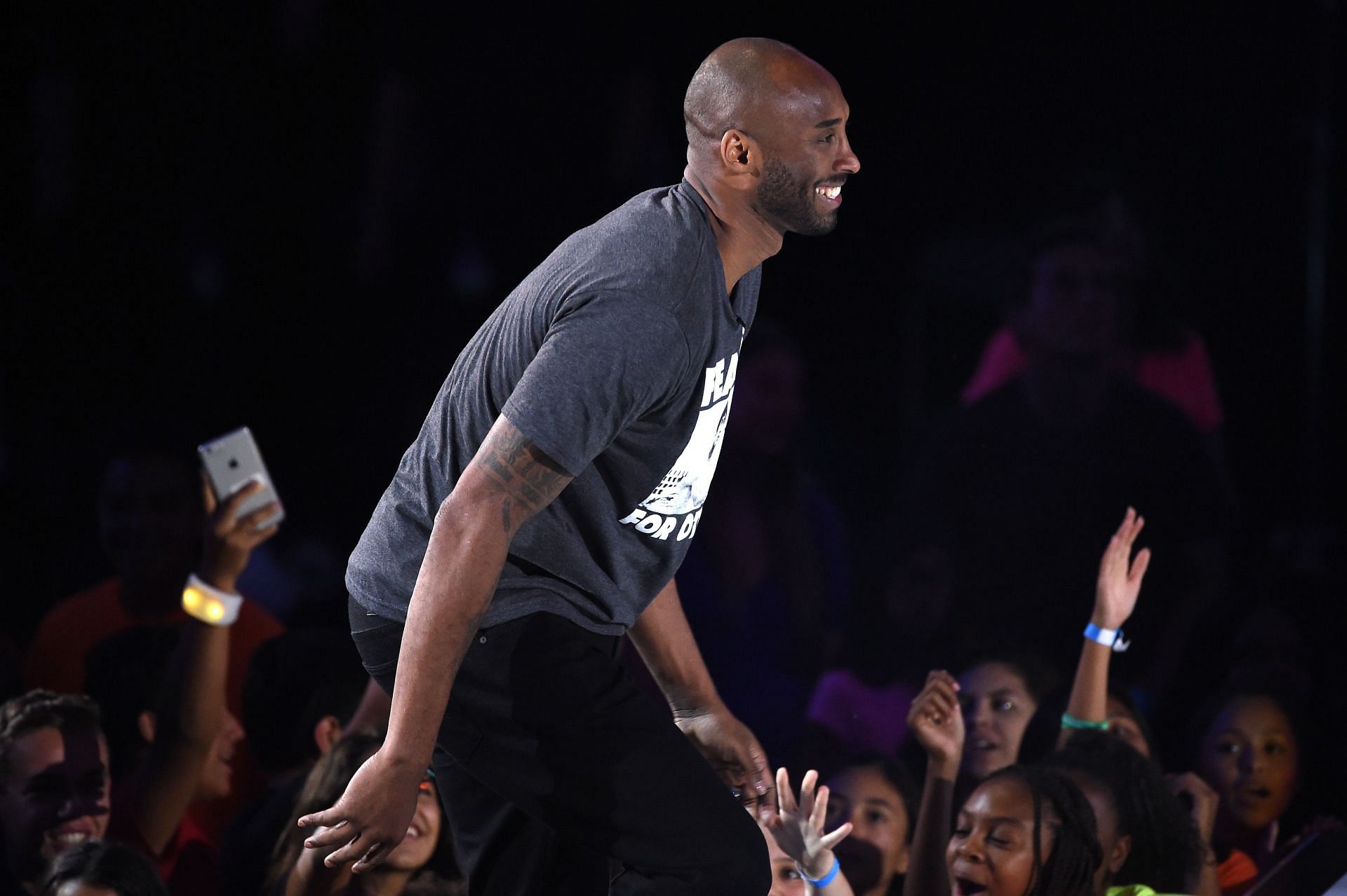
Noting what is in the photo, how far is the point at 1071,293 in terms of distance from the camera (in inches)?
143

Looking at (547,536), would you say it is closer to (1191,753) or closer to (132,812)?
(132,812)

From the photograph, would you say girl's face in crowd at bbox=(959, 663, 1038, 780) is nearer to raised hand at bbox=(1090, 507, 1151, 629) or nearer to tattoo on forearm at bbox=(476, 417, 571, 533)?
raised hand at bbox=(1090, 507, 1151, 629)

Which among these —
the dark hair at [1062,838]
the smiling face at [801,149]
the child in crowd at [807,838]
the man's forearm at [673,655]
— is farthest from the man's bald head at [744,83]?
the dark hair at [1062,838]

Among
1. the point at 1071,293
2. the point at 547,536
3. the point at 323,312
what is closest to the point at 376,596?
the point at 547,536

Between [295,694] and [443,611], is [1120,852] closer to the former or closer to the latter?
[295,694]

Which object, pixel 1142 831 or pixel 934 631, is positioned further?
pixel 934 631

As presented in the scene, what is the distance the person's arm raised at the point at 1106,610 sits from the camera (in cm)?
321

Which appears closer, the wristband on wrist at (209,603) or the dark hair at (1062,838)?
the dark hair at (1062,838)

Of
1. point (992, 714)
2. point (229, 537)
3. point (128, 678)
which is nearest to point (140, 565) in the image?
point (128, 678)

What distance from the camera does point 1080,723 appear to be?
318 centimetres

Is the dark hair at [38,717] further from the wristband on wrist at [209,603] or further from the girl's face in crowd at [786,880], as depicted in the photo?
the girl's face in crowd at [786,880]

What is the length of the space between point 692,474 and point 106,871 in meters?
1.44

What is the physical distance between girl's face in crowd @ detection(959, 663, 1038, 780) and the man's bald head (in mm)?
2016

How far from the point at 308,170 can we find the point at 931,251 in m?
1.58
